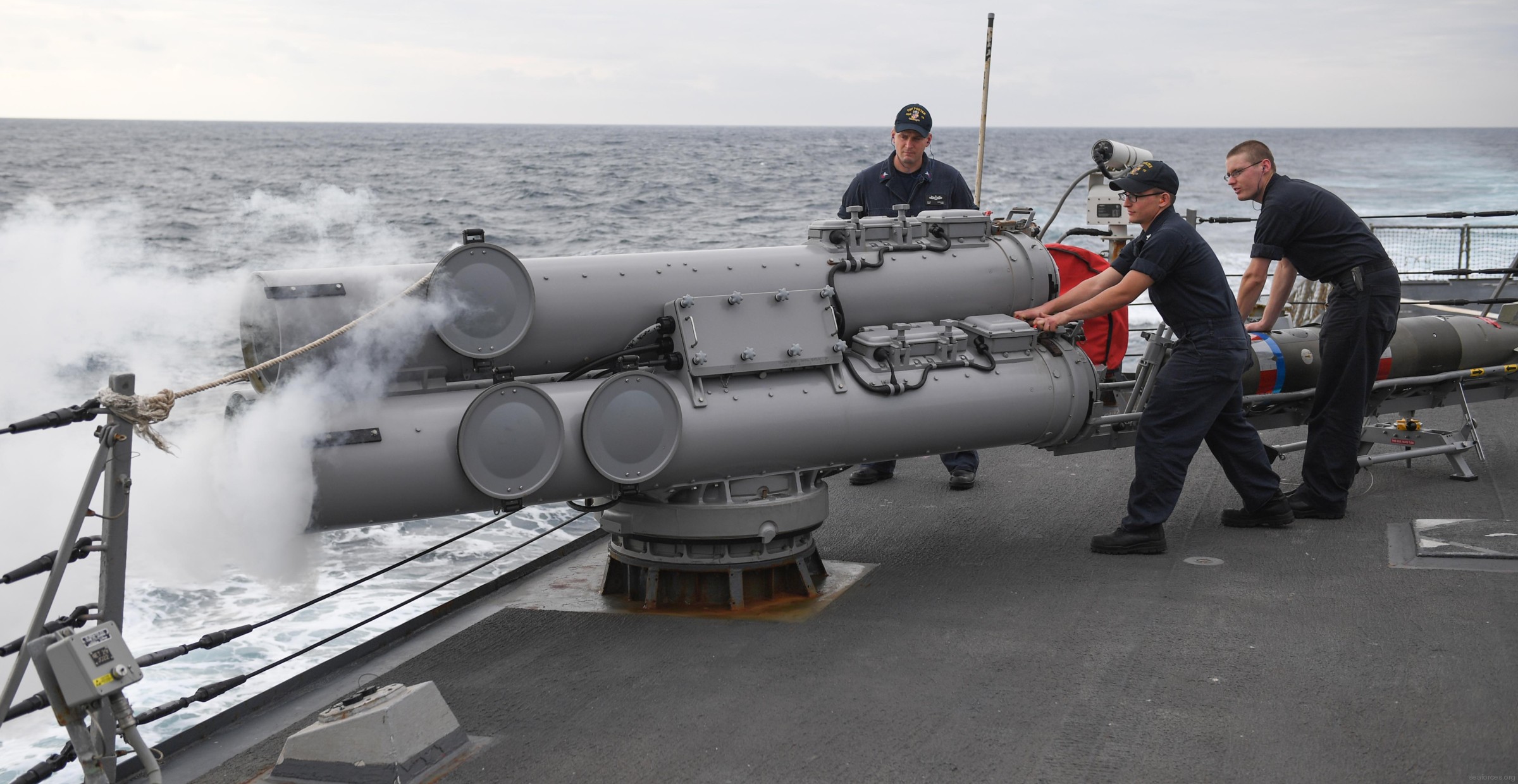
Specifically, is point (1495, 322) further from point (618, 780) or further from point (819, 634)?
point (618, 780)

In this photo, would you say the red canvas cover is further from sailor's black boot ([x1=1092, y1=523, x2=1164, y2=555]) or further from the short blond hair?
sailor's black boot ([x1=1092, y1=523, x2=1164, y2=555])

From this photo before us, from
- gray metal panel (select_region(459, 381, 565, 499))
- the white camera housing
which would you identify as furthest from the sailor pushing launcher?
the white camera housing

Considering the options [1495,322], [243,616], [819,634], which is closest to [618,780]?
[819,634]

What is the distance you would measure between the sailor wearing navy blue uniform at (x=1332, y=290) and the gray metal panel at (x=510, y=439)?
311 centimetres

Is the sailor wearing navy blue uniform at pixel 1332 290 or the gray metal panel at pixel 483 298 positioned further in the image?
the sailor wearing navy blue uniform at pixel 1332 290

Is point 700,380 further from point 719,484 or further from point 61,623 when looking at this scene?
point 61,623

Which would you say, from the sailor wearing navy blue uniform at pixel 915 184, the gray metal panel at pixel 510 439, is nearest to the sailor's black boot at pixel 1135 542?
the sailor wearing navy blue uniform at pixel 915 184

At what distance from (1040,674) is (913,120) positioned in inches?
130

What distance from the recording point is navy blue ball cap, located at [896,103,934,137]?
247 inches

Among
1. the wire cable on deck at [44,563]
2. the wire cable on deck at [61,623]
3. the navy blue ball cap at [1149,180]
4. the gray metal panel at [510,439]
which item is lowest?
the wire cable on deck at [61,623]

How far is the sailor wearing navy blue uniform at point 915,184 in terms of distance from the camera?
6281 mm

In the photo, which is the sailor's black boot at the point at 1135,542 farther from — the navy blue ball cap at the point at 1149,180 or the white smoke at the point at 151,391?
the white smoke at the point at 151,391

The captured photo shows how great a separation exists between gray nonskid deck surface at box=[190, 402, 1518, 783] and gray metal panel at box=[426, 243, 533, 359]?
1080 mm

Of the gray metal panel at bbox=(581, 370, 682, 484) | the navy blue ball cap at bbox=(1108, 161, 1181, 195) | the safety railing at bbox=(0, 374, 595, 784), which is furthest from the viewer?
the navy blue ball cap at bbox=(1108, 161, 1181, 195)
